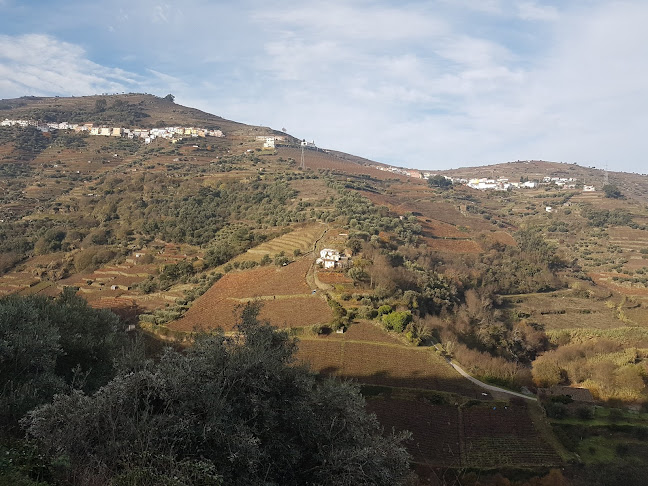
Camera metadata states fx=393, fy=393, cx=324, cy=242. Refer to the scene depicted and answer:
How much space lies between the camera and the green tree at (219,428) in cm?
748

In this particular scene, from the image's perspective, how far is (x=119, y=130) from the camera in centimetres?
11038

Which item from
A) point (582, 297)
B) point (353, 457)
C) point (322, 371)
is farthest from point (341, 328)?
point (582, 297)

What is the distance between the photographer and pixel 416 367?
24.7m

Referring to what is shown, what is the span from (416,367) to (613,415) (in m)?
10.6

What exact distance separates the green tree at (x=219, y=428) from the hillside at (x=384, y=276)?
9.76 m

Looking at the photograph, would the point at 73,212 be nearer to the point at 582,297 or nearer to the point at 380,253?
the point at 380,253

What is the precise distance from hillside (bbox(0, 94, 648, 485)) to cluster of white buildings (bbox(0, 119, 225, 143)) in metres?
9.49

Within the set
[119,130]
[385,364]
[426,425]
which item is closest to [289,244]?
[385,364]

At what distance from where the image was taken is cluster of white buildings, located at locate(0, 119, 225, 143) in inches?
4178

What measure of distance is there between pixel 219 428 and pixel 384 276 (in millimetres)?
24861

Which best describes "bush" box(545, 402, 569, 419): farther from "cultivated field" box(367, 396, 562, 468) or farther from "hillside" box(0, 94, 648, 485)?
"cultivated field" box(367, 396, 562, 468)

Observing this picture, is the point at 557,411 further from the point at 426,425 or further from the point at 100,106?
the point at 100,106

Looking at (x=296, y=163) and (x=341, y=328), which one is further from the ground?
(x=296, y=163)

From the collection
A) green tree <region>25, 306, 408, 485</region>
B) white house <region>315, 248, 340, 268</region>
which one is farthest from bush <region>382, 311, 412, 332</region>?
green tree <region>25, 306, 408, 485</region>
